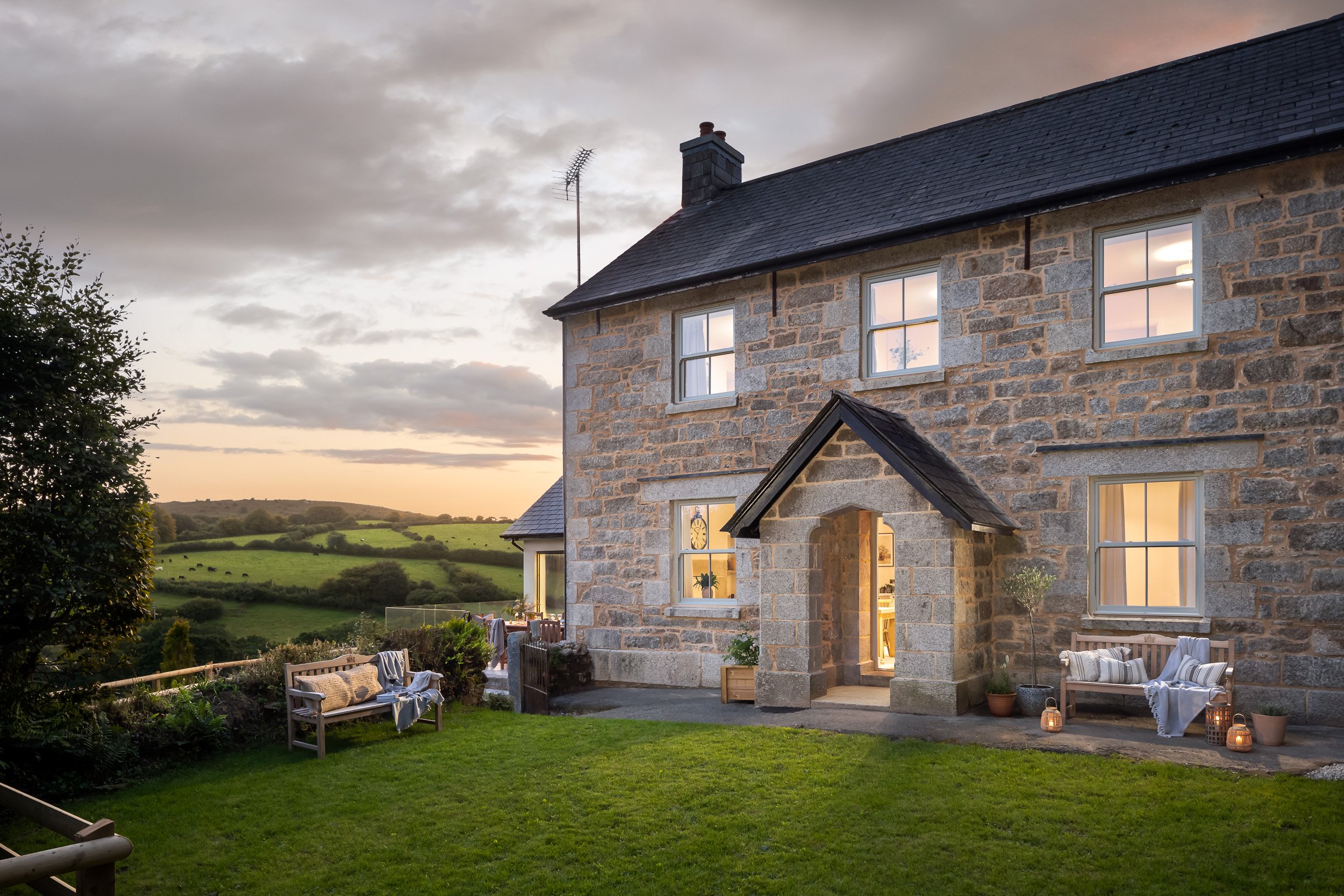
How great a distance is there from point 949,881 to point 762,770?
8.26 ft

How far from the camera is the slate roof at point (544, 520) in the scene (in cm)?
2181

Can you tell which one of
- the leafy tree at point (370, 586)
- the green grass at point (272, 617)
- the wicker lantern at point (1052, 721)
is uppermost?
the wicker lantern at point (1052, 721)

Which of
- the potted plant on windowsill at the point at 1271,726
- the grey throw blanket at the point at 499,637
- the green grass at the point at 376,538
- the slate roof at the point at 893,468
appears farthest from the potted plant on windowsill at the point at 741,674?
the green grass at the point at 376,538

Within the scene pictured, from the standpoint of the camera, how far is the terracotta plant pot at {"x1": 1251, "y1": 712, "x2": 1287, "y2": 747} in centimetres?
809

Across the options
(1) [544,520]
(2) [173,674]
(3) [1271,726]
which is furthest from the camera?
(1) [544,520]

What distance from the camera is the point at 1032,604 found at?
405 inches

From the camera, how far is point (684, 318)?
14.0 metres

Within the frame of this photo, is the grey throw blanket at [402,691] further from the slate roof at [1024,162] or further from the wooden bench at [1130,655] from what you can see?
the wooden bench at [1130,655]

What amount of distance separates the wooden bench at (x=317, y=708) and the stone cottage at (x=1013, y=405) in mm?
4550

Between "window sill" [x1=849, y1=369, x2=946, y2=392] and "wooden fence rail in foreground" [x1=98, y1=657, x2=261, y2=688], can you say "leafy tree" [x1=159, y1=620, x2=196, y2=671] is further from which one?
"window sill" [x1=849, y1=369, x2=946, y2=392]

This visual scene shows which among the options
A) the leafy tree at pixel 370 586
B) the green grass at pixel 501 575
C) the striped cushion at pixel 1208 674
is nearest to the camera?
the striped cushion at pixel 1208 674

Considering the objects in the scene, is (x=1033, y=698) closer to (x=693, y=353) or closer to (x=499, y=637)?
(x=693, y=353)

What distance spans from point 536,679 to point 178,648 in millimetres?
11052

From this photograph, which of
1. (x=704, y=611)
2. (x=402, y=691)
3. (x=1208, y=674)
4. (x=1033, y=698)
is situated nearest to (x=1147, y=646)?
(x=1208, y=674)
